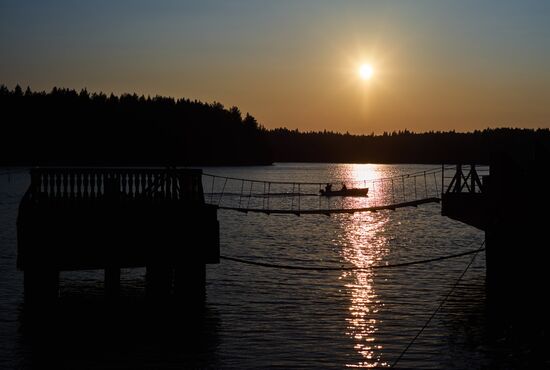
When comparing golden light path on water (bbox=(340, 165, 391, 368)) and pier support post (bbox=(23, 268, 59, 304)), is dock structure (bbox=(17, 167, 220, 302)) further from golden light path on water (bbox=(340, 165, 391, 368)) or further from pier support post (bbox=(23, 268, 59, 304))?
golden light path on water (bbox=(340, 165, 391, 368))

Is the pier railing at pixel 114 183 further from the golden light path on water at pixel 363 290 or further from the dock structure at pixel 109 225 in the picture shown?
the golden light path on water at pixel 363 290

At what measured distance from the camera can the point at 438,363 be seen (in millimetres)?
21219

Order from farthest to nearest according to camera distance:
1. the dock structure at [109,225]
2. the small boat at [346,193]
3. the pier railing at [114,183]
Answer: the small boat at [346,193] → the pier railing at [114,183] → the dock structure at [109,225]

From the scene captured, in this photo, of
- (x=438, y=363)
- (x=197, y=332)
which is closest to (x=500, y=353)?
(x=438, y=363)

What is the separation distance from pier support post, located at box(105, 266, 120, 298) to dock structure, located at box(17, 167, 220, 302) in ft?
0.10

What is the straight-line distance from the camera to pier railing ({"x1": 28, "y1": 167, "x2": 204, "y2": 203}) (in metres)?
24.5

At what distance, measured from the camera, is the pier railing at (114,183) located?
24.5 metres

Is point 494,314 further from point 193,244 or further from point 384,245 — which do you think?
point 384,245

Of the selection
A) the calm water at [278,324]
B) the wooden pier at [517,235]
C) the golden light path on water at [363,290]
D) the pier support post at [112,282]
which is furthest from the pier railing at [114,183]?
the wooden pier at [517,235]

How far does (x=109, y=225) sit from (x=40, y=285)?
9.10 feet

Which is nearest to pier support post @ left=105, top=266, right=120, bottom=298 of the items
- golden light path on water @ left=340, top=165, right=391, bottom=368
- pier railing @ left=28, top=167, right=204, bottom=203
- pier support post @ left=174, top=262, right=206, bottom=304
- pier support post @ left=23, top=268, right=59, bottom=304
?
pier support post @ left=23, top=268, right=59, bottom=304

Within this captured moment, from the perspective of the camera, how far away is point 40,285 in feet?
82.1

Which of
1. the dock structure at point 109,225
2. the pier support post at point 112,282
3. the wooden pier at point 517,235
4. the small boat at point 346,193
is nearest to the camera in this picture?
the dock structure at point 109,225

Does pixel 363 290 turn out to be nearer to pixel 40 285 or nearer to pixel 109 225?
pixel 109 225
